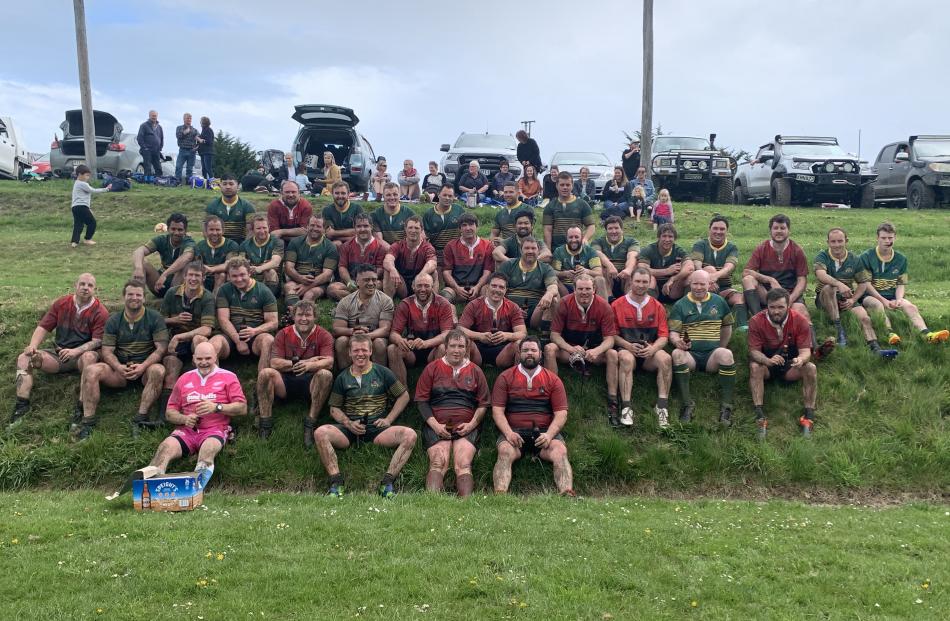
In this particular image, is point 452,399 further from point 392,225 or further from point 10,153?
point 10,153

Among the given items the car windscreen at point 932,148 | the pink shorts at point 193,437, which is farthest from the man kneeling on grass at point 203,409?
the car windscreen at point 932,148

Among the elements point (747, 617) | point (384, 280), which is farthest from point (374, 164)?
point (747, 617)

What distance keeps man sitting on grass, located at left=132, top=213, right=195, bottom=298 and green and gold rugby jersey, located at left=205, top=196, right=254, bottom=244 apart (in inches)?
30.7

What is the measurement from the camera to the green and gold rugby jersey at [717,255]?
11.0 metres

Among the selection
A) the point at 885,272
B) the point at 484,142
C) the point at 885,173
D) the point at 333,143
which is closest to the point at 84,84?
the point at 333,143

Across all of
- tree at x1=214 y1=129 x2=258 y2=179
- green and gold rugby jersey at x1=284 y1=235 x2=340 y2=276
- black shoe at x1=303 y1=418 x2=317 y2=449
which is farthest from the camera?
tree at x1=214 y1=129 x2=258 y2=179

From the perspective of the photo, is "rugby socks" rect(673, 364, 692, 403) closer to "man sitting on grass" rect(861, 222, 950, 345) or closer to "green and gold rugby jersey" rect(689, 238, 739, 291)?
"green and gold rugby jersey" rect(689, 238, 739, 291)

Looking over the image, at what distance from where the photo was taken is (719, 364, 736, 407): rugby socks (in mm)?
9461

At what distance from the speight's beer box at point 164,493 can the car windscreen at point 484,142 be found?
16.0 meters

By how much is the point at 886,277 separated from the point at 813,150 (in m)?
12.6

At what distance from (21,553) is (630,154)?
55.5 ft

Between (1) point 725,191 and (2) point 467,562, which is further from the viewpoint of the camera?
(1) point 725,191

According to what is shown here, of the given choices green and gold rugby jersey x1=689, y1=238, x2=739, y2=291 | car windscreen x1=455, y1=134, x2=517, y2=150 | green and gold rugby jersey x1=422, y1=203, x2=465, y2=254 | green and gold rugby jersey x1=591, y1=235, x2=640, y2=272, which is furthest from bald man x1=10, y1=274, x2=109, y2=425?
car windscreen x1=455, y1=134, x2=517, y2=150

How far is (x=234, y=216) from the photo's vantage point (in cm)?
1195
